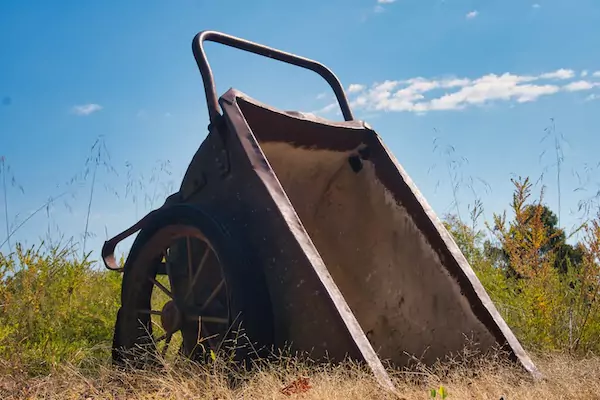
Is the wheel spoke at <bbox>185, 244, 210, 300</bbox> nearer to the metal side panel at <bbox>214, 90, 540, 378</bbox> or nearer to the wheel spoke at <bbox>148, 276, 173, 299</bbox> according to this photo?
the wheel spoke at <bbox>148, 276, 173, 299</bbox>

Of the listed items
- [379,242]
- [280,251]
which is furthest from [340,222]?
[280,251]

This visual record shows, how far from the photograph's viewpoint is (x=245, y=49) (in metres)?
3.31

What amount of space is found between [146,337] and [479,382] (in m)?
1.46

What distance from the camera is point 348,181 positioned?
3.18m

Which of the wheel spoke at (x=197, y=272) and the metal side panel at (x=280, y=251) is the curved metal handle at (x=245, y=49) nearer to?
the metal side panel at (x=280, y=251)

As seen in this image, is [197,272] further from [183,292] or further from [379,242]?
[379,242]

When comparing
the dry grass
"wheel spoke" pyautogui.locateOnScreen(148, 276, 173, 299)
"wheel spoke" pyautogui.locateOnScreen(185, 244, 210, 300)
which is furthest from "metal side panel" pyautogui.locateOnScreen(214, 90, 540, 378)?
"wheel spoke" pyautogui.locateOnScreen(148, 276, 173, 299)

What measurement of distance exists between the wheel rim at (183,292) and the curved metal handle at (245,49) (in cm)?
56

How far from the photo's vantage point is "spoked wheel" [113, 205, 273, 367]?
234cm

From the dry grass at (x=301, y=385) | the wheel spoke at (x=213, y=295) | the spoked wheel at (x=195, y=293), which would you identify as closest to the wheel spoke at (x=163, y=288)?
the spoked wheel at (x=195, y=293)

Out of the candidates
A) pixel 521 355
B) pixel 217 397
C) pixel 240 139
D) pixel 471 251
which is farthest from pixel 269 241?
pixel 471 251

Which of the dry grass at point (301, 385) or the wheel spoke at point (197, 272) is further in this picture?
the wheel spoke at point (197, 272)

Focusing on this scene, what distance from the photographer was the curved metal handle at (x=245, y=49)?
9.14 ft

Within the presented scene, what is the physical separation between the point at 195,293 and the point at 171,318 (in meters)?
0.14
